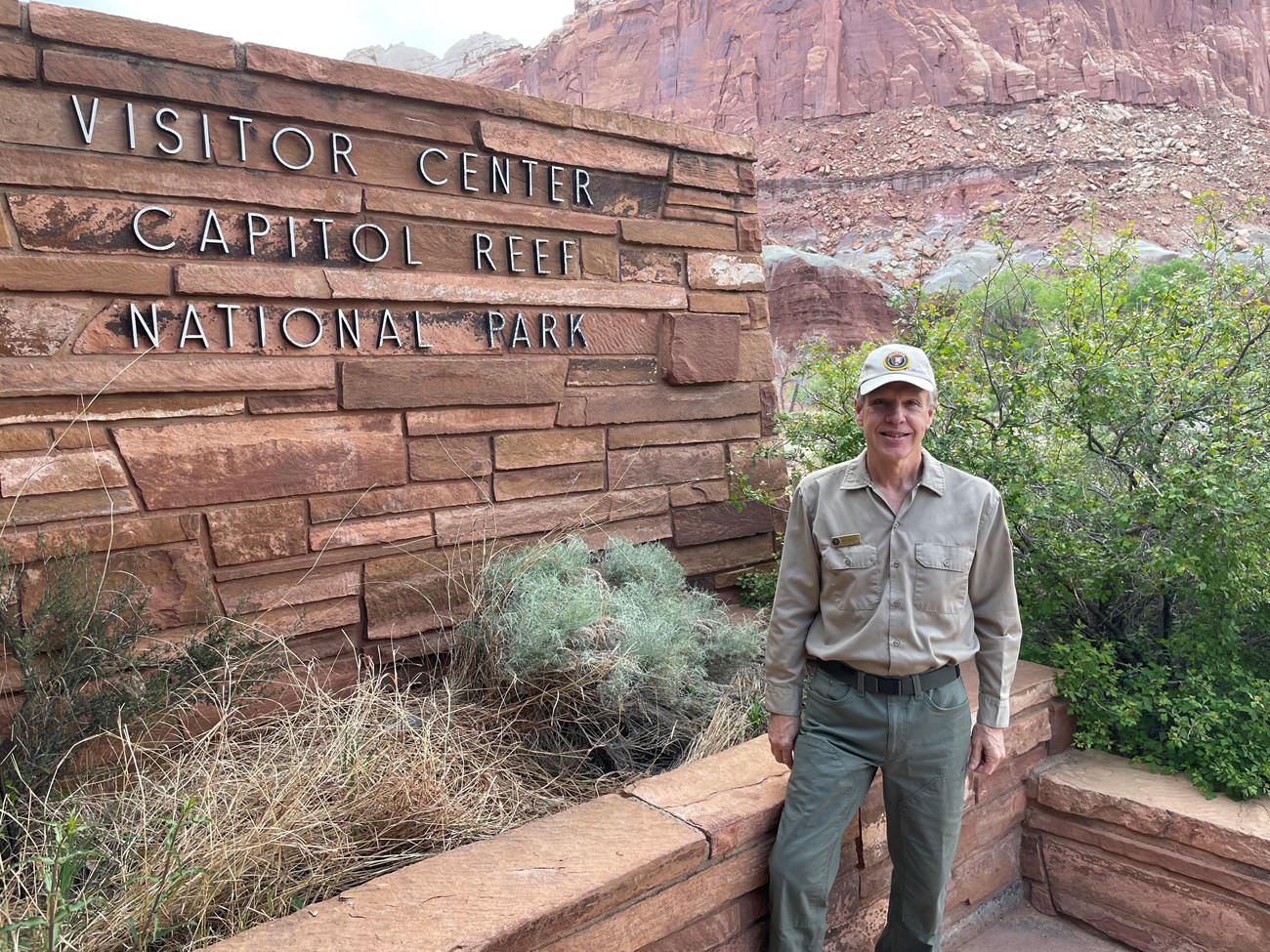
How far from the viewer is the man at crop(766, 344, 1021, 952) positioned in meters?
2.40

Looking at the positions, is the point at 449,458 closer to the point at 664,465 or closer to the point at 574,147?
the point at 664,465

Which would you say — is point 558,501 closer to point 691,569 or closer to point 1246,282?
point 691,569

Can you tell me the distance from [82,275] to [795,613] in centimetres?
267

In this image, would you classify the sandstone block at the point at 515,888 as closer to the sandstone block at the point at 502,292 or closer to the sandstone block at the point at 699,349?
the sandstone block at the point at 502,292

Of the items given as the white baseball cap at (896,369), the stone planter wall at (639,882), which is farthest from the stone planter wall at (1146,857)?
the white baseball cap at (896,369)

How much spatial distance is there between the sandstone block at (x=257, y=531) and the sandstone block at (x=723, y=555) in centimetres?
200

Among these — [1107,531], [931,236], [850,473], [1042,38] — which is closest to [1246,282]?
[1107,531]

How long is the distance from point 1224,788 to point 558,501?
2.91 metres

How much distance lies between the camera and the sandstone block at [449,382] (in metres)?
3.63

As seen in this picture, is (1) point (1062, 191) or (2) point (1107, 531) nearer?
(2) point (1107, 531)

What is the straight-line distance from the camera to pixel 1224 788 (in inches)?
125

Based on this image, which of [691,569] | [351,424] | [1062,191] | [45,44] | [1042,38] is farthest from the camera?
[1042,38]

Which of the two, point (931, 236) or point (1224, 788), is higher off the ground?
point (931, 236)

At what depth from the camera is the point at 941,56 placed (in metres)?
43.2
